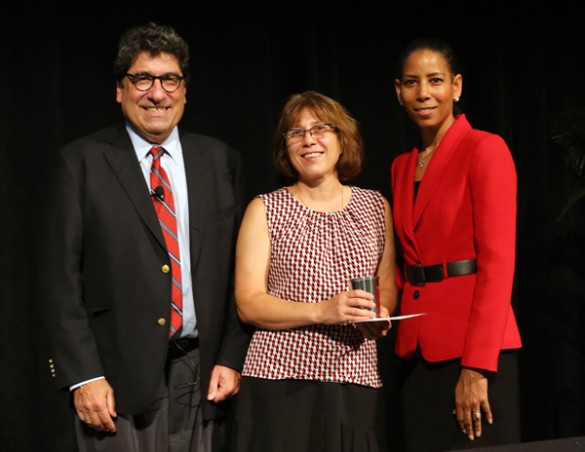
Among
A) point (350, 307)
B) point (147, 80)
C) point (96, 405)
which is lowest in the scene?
point (96, 405)

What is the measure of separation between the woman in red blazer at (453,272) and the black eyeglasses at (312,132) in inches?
11.0

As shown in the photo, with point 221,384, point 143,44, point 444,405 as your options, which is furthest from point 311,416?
point 143,44

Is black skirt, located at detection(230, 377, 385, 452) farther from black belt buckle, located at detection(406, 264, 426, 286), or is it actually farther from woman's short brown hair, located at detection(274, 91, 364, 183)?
woman's short brown hair, located at detection(274, 91, 364, 183)

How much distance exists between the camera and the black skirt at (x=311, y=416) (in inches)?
104

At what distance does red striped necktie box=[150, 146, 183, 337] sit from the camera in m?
2.66

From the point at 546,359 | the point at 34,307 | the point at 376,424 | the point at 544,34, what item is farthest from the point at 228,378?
the point at 544,34

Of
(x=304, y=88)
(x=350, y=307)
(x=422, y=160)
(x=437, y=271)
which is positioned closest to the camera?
(x=350, y=307)

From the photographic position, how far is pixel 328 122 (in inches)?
109

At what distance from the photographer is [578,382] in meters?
4.13

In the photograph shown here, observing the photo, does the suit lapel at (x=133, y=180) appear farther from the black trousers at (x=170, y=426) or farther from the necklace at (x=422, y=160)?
the necklace at (x=422, y=160)

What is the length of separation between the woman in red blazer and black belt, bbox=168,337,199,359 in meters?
0.68

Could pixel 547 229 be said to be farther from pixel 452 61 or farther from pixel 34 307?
pixel 34 307

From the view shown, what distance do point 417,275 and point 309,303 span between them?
39 centimetres

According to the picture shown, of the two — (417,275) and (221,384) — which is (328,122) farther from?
(221,384)
